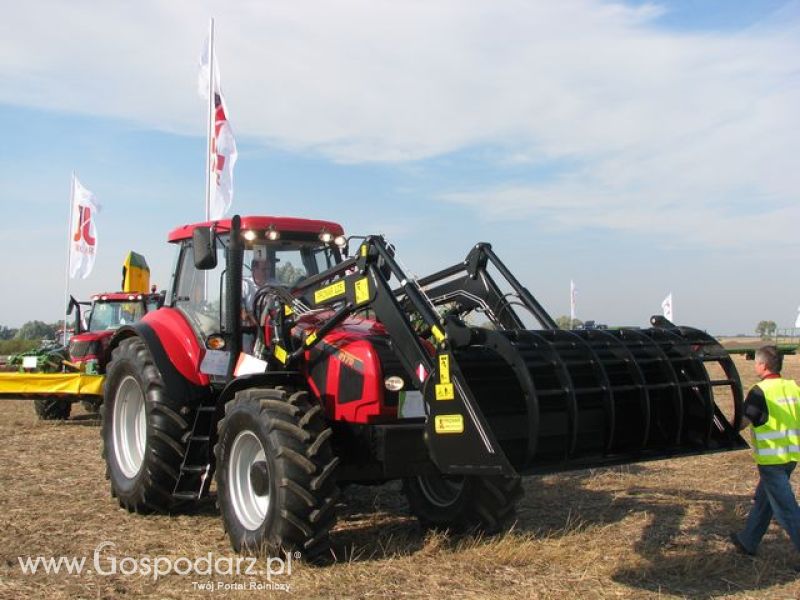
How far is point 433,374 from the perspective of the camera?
485 centimetres

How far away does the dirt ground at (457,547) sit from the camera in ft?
16.0

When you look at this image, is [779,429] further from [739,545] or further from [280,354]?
[280,354]

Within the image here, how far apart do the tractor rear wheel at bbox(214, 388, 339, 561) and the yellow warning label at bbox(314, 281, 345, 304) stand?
80 centimetres

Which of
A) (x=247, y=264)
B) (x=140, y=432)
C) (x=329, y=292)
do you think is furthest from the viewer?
(x=140, y=432)

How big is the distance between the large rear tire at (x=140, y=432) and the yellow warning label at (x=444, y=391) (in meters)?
2.58

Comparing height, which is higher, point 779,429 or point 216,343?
point 216,343

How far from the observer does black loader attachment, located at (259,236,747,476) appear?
471 cm

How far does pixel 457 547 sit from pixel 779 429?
231cm

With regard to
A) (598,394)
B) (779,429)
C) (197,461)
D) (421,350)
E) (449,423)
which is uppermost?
(421,350)

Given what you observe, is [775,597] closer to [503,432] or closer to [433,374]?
[503,432]

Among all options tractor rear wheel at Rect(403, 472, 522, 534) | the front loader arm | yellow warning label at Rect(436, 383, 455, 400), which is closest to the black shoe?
tractor rear wheel at Rect(403, 472, 522, 534)

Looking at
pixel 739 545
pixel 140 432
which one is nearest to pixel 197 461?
pixel 140 432

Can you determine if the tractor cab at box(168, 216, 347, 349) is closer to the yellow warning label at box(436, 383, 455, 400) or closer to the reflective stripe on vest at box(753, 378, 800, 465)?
the yellow warning label at box(436, 383, 455, 400)

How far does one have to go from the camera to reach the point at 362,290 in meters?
5.52
